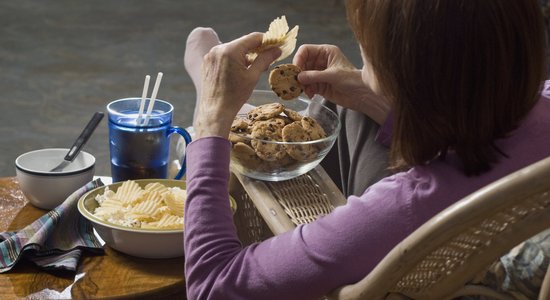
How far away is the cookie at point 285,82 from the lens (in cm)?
125

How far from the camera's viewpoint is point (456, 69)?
2.70 feet

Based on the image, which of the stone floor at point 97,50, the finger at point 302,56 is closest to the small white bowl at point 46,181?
the finger at point 302,56

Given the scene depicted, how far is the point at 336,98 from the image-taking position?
132cm

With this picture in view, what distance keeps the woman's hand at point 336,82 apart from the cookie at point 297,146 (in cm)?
10

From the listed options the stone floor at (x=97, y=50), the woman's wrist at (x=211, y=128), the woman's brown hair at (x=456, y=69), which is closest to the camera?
the woman's brown hair at (x=456, y=69)

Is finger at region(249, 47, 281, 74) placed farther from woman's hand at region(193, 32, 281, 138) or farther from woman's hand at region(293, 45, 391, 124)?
woman's hand at region(293, 45, 391, 124)

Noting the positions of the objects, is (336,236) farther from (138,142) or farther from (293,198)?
(138,142)

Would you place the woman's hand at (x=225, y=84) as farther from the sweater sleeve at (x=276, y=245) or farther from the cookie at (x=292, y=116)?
the cookie at (x=292, y=116)

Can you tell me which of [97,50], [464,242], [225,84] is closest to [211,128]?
[225,84]

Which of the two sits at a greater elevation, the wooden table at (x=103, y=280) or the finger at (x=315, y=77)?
the finger at (x=315, y=77)

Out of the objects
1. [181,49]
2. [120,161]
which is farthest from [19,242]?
[181,49]

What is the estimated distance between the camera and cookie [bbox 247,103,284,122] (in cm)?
125

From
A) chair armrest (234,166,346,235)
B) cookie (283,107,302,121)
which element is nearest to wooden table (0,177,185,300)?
chair armrest (234,166,346,235)

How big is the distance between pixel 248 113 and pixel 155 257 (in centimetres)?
26
